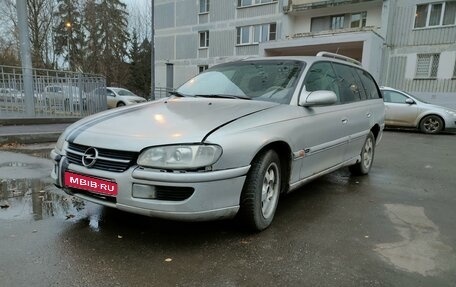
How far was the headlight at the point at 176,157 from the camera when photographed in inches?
104

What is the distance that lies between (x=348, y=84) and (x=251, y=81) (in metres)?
1.63

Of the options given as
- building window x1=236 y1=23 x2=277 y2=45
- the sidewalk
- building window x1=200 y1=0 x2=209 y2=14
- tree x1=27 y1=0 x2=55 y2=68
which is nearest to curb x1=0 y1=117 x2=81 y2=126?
the sidewalk

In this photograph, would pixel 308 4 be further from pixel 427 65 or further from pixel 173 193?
pixel 173 193

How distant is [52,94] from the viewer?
994cm

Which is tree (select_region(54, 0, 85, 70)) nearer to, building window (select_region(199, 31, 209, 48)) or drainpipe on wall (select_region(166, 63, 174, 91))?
drainpipe on wall (select_region(166, 63, 174, 91))

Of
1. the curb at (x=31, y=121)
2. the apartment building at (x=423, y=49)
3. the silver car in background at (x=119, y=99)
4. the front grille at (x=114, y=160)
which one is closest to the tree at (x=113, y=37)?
the silver car in background at (x=119, y=99)

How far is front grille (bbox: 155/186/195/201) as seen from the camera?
2.64 meters

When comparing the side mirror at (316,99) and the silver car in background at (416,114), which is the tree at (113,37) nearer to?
the silver car in background at (416,114)

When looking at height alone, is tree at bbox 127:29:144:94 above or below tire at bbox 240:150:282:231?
above

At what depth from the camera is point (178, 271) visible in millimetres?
2523

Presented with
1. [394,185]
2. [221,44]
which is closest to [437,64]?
[221,44]

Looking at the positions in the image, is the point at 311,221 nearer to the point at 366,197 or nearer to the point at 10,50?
the point at 366,197

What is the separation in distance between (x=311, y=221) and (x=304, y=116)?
106cm

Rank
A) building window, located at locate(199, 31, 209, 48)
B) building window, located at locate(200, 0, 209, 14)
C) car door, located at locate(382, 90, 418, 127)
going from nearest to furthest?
1. car door, located at locate(382, 90, 418, 127)
2. building window, located at locate(200, 0, 209, 14)
3. building window, located at locate(199, 31, 209, 48)
